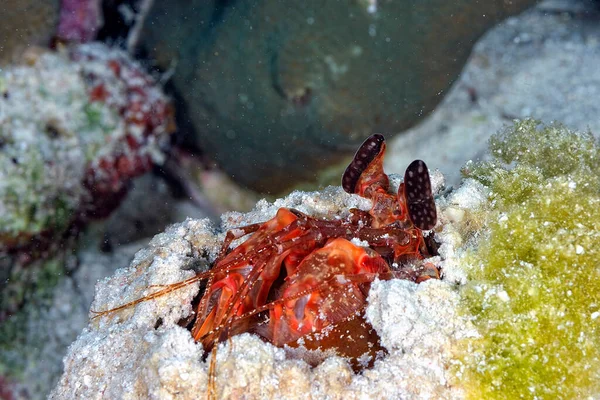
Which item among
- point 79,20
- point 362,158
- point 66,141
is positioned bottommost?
point 362,158

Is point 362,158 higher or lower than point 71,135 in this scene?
lower

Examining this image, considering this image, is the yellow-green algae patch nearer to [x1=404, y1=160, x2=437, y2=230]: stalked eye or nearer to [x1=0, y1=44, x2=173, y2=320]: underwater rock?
[x1=404, y1=160, x2=437, y2=230]: stalked eye

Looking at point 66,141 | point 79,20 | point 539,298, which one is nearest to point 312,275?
point 539,298

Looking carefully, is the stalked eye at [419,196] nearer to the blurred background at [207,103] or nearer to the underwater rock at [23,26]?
the blurred background at [207,103]

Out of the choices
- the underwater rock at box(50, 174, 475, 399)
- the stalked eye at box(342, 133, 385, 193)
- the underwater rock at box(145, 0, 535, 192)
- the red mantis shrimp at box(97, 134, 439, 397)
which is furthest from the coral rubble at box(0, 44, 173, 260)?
the stalked eye at box(342, 133, 385, 193)

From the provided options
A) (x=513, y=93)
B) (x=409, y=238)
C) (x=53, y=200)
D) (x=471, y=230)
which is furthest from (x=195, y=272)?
(x=513, y=93)

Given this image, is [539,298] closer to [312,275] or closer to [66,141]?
[312,275]
